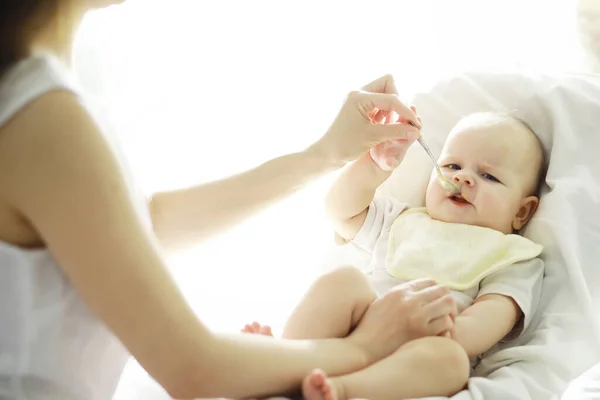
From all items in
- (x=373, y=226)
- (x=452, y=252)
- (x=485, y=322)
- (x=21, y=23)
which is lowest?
(x=485, y=322)

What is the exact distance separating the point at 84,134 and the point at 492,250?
2.39 feet

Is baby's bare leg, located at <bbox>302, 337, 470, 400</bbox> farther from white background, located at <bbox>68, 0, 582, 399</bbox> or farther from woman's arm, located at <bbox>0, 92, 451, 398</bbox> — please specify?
white background, located at <bbox>68, 0, 582, 399</bbox>

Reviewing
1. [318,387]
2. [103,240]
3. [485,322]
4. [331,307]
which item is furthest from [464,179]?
[103,240]

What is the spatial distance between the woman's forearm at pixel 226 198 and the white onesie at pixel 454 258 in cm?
21

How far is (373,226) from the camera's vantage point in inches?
47.4

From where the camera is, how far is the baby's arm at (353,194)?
1.15m

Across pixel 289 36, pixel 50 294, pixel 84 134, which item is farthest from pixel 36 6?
pixel 289 36

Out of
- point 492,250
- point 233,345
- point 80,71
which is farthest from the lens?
point 80,71

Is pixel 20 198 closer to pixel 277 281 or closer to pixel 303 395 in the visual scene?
pixel 303 395

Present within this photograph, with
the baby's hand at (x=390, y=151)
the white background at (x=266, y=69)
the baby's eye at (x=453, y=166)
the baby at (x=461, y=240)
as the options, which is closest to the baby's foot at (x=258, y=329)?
the baby at (x=461, y=240)

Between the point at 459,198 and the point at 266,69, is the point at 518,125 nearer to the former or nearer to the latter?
the point at 459,198

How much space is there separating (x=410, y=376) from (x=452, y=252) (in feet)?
1.18

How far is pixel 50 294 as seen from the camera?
71 centimetres

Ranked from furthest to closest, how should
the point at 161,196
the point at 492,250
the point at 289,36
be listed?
the point at 289,36, the point at 492,250, the point at 161,196
